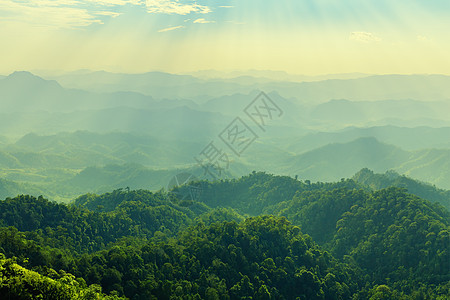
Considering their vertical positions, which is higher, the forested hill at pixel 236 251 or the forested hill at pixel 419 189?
the forested hill at pixel 236 251

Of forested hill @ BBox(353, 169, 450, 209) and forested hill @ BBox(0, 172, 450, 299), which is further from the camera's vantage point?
forested hill @ BBox(353, 169, 450, 209)

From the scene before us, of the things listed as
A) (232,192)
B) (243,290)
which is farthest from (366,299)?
(232,192)

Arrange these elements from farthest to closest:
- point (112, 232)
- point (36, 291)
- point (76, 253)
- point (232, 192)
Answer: point (232, 192) → point (112, 232) → point (76, 253) → point (36, 291)

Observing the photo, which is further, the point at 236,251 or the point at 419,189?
the point at 419,189

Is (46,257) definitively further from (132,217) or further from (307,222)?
(307,222)

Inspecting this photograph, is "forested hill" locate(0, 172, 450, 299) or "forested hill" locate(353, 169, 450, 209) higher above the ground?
"forested hill" locate(0, 172, 450, 299)

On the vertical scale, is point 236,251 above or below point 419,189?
above

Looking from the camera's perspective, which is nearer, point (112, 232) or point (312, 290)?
point (312, 290)

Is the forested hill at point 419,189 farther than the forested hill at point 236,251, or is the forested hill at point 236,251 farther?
the forested hill at point 419,189
